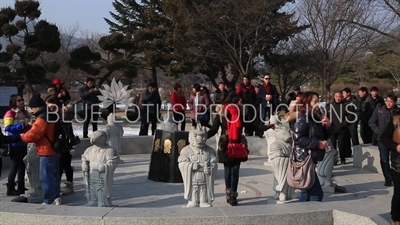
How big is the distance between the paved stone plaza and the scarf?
0.96 meters

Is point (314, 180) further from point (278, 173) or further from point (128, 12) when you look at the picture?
point (128, 12)

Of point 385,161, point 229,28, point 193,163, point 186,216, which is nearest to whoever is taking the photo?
point 186,216

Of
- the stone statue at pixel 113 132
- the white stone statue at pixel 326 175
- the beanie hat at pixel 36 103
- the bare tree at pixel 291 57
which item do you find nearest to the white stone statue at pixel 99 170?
the beanie hat at pixel 36 103

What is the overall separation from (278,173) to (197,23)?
21.0m

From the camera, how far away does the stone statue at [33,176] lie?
726 centimetres

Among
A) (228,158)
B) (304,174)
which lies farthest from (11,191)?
(304,174)

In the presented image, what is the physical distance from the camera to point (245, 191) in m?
7.95

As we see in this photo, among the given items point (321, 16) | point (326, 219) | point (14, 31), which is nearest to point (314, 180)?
point (326, 219)

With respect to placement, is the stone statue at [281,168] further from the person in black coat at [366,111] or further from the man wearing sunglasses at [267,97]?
the man wearing sunglasses at [267,97]

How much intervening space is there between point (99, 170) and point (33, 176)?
138 centimetres

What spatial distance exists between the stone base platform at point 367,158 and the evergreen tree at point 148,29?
20.6 meters

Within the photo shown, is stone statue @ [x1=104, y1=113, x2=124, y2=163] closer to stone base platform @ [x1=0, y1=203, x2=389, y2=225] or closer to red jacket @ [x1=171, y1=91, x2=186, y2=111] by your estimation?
red jacket @ [x1=171, y1=91, x2=186, y2=111]

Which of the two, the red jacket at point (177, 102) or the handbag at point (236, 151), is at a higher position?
the red jacket at point (177, 102)

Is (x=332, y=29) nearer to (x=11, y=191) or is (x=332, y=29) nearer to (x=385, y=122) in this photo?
(x=385, y=122)
